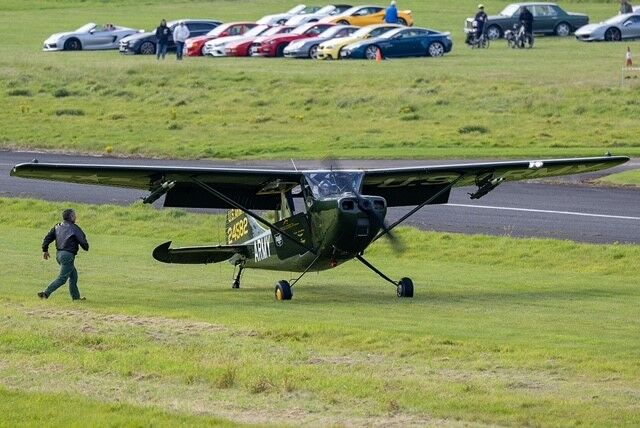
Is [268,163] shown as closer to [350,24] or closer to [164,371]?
[164,371]

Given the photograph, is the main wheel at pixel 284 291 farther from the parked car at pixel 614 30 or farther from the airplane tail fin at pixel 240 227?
the parked car at pixel 614 30

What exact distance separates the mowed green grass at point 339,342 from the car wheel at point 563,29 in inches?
2104

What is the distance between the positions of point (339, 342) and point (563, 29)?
2606 inches

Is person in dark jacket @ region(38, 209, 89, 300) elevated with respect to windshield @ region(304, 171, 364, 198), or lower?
lower

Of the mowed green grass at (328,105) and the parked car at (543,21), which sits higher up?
the mowed green grass at (328,105)

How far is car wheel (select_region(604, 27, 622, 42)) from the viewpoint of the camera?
7912 centimetres

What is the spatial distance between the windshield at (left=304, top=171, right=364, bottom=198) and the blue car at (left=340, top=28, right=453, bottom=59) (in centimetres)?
4898

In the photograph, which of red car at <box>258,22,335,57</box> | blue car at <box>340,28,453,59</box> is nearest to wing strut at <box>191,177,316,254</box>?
blue car at <box>340,28,453,59</box>

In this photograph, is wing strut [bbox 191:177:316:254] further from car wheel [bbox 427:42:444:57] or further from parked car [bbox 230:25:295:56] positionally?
parked car [bbox 230:25:295:56]

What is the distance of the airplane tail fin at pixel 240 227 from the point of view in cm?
2667

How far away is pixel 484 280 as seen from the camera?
27703mm

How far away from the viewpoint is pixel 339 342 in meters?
20.0

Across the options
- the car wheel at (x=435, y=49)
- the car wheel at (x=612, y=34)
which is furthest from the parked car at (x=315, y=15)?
the car wheel at (x=612, y=34)

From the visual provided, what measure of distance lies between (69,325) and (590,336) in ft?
25.2
